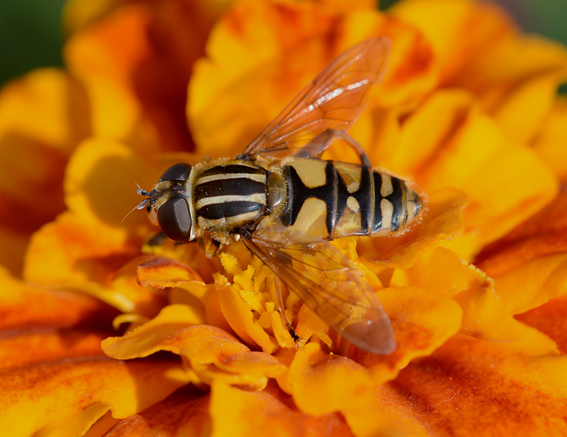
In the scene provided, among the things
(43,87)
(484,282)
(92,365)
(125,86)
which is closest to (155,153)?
(125,86)

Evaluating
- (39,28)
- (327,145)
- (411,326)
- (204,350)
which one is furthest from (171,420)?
(39,28)

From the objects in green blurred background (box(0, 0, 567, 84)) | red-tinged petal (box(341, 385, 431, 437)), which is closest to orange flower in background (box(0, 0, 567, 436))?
red-tinged petal (box(341, 385, 431, 437))

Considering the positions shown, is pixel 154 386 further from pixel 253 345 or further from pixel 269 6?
pixel 269 6

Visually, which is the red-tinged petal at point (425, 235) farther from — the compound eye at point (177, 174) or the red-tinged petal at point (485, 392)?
the compound eye at point (177, 174)

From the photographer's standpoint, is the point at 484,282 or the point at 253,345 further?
the point at 253,345

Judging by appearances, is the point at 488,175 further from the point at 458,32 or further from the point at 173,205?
the point at 173,205
